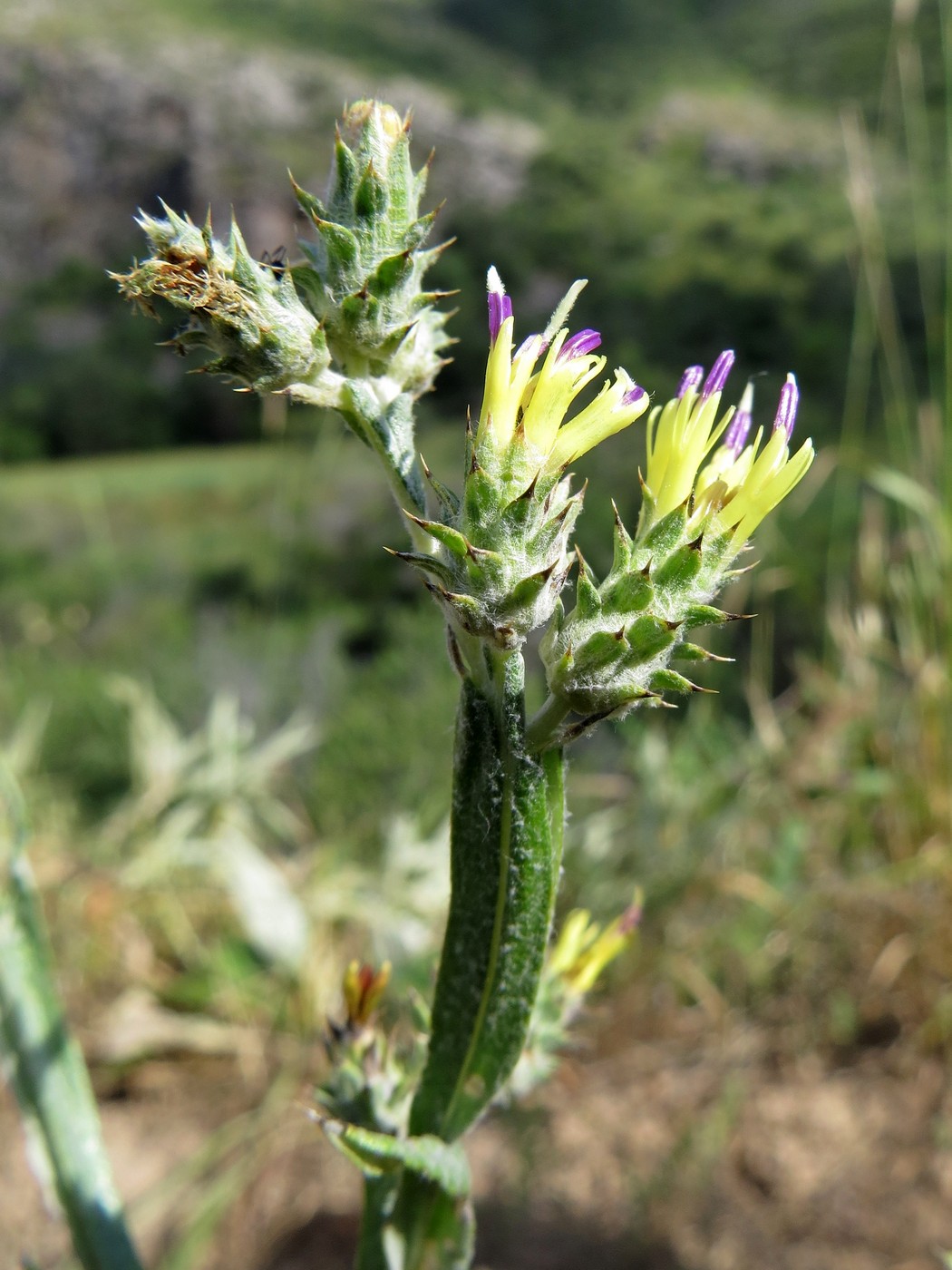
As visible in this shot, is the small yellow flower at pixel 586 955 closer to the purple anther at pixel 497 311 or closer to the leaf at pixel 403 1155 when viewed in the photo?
the leaf at pixel 403 1155

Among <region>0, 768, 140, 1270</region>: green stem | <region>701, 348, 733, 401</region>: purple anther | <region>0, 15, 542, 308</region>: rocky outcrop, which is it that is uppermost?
<region>0, 15, 542, 308</region>: rocky outcrop

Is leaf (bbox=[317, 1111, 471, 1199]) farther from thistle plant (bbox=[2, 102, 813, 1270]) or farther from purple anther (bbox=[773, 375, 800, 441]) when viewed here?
purple anther (bbox=[773, 375, 800, 441])

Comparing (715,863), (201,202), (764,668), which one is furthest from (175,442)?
(715,863)

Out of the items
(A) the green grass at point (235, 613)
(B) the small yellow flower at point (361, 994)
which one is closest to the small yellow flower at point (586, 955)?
(B) the small yellow flower at point (361, 994)

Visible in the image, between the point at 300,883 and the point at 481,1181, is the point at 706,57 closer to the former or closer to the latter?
the point at 300,883

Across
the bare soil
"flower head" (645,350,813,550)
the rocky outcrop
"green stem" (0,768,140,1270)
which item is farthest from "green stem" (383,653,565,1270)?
the rocky outcrop

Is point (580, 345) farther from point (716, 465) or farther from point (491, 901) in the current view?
point (491, 901)
